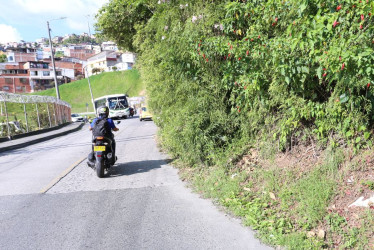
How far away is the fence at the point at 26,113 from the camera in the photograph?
18.9 m

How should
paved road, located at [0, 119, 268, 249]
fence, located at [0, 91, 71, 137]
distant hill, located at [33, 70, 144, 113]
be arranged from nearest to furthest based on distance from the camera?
paved road, located at [0, 119, 268, 249], fence, located at [0, 91, 71, 137], distant hill, located at [33, 70, 144, 113]

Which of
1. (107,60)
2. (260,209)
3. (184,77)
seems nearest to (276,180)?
(260,209)

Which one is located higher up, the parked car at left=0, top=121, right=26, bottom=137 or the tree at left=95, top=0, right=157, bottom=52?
the tree at left=95, top=0, right=157, bottom=52

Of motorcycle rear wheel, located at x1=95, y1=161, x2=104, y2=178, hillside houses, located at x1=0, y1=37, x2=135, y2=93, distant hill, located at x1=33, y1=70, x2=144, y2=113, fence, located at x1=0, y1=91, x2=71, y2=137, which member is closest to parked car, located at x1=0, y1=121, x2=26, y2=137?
fence, located at x1=0, y1=91, x2=71, y2=137

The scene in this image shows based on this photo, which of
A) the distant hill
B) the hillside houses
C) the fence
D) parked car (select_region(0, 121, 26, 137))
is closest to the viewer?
parked car (select_region(0, 121, 26, 137))

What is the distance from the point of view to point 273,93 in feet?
16.8

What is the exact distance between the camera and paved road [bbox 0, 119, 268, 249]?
403 centimetres

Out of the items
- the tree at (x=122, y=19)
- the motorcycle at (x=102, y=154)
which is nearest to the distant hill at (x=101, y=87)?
the tree at (x=122, y=19)

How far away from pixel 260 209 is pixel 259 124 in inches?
77.6

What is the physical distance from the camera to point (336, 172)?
4387 mm

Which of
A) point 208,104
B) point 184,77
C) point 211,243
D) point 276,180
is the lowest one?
point 211,243

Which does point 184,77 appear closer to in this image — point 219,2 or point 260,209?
point 219,2

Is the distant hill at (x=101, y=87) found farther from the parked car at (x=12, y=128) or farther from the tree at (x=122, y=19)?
the tree at (x=122, y=19)

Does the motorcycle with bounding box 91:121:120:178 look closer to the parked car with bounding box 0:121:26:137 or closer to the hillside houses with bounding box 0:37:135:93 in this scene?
the parked car with bounding box 0:121:26:137
